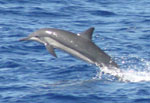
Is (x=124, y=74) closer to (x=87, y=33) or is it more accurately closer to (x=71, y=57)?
(x=87, y=33)

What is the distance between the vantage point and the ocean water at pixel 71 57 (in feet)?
45.1

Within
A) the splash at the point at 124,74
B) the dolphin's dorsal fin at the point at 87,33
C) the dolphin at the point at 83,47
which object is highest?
the dolphin's dorsal fin at the point at 87,33

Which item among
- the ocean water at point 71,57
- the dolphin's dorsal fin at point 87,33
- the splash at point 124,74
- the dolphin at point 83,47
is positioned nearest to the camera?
the ocean water at point 71,57

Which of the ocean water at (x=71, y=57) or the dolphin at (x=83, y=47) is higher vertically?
the dolphin at (x=83, y=47)

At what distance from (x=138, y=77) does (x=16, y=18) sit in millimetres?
8782

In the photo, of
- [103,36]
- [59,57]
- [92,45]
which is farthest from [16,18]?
[92,45]

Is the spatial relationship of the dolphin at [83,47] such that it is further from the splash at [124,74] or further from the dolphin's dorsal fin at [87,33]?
the splash at [124,74]

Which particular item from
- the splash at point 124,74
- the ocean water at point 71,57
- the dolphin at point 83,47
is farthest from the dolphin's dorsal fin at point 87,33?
the ocean water at point 71,57

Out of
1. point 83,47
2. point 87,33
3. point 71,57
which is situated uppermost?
point 87,33

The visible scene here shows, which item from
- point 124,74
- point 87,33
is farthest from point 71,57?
point 87,33

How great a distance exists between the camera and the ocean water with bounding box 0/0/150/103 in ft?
45.1

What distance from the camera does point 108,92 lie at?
13.8 meters

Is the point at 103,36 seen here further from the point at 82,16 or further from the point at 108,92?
the point at 108,92

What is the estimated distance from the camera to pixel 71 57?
17578mm
